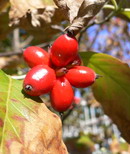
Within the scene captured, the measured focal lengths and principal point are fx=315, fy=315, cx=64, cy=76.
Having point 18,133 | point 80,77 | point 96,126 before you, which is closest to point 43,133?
point 18,133

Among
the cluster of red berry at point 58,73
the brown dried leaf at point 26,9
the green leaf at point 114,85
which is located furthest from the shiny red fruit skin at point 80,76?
the brown dried leaf at point 26,9

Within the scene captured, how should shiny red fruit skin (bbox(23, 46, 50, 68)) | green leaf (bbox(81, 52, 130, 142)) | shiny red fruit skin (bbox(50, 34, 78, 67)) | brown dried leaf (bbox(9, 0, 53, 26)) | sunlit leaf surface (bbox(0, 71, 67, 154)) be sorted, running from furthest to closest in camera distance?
brown dried leaf (bbox(9, 0, 53, 26))
green leaf (bbox(81, 52, 130, 142))
shiny red fruit skin (bbox(23, 46, 50, 68))
shiny red fruit skin (bbox(50, 34, 78, 67))
sunlit leaf surface (bbox(0, 71, 67, 154))

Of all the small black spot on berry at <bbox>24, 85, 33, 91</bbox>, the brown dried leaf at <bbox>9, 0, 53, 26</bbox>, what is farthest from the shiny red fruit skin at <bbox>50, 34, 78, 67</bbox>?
the brown dried leaf at <bbox>9, 0, 53, 26</bbox>

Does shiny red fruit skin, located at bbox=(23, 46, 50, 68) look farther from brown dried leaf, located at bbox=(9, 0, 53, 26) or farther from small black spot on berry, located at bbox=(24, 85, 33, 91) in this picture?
brown dried leaf, located at bbox=(9, 0, 53, 26)

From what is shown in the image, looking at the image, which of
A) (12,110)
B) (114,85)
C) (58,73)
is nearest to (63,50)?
(58,73)

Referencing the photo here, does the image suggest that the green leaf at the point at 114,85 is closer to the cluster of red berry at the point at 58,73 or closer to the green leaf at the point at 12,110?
the cluster of red berry at the point at 58,73

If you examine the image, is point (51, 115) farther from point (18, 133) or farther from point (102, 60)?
point (102, 60)
